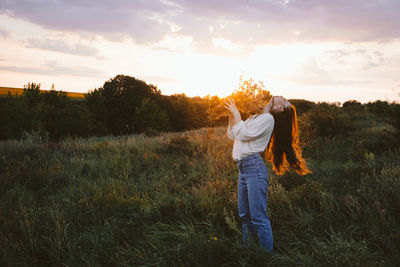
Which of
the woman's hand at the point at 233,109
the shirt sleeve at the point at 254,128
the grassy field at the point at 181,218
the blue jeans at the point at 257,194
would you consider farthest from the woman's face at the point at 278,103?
the grassy field at the point at 181,218

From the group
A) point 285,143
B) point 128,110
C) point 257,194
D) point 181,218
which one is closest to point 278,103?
point 285,143

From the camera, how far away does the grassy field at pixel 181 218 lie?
2.73 meters

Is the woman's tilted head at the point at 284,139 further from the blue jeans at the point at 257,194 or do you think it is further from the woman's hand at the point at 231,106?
the blue jeans at the point at 257,194

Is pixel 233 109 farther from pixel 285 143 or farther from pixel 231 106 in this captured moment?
pixel 285 143

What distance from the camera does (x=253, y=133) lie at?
249 cm

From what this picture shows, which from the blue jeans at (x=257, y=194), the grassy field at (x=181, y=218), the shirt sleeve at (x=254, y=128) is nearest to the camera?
the shirt sleeve at (x=254, y=128)

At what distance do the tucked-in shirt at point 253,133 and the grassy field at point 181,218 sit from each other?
921 mm

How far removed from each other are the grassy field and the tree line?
1478 millimetres

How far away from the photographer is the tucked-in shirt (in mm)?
2502

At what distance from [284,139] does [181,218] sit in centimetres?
189

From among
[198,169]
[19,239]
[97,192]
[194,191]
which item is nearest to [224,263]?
[194,191]

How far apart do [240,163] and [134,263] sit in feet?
5.39

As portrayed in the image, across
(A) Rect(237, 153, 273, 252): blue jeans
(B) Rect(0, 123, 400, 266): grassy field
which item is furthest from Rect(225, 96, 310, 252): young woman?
(B) Rect(0, 123, 400, 266): grassy field

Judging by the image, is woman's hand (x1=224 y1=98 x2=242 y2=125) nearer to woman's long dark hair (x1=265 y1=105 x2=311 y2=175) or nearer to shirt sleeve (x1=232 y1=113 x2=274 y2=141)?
shirt sleeve (x1=232 y1=113 x2=274 y2=141)
